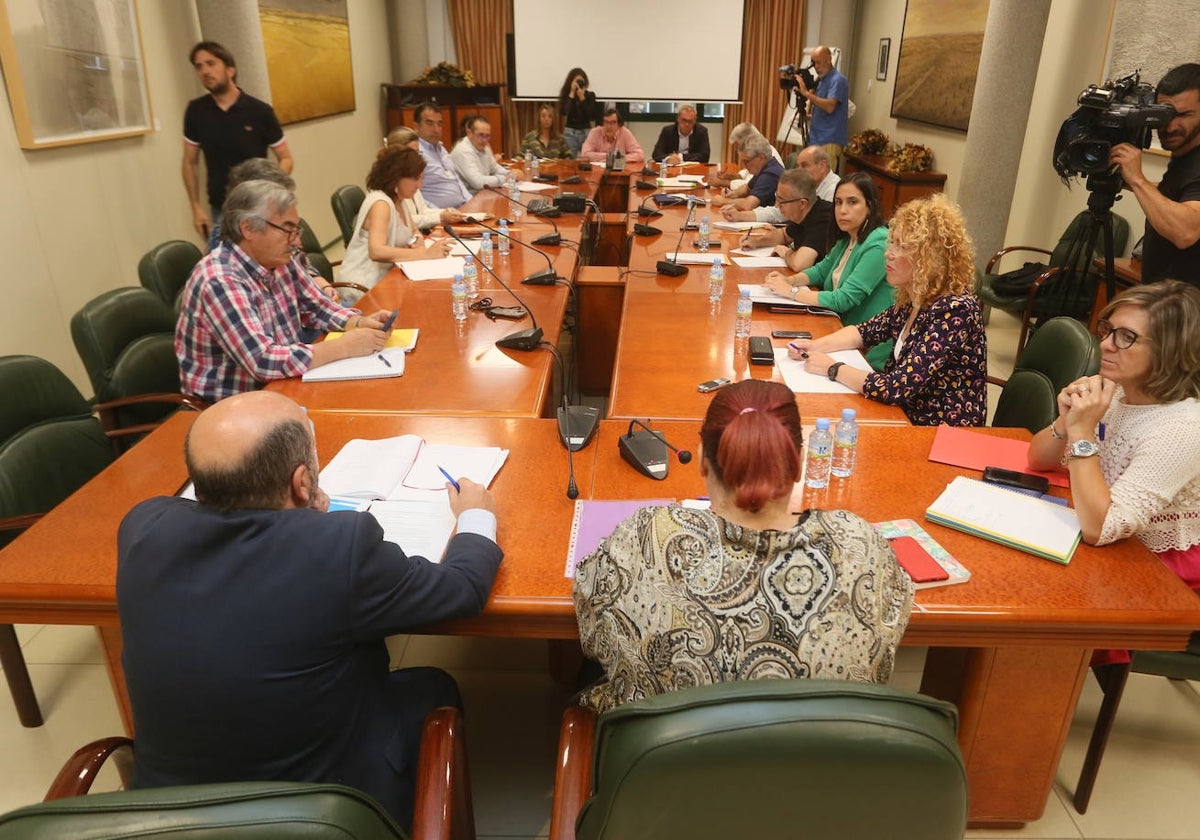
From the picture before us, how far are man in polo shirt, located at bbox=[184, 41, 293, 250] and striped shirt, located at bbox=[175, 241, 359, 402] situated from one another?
221 centimetres

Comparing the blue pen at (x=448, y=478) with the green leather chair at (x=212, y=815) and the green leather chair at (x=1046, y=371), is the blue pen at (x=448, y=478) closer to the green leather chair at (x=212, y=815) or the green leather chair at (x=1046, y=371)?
the green leather chair at (x=212, y=815)

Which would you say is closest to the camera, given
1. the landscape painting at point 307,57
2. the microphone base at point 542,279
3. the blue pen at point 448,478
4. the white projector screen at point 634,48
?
the blue pen at point 448,478

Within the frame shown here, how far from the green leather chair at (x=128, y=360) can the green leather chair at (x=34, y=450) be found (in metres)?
0.18

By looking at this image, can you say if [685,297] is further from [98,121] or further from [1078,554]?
[98,121]

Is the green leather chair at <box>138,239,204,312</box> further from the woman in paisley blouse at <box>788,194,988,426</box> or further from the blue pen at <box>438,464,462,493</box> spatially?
the woman in paisley blouse at <box>788,194,988,426</box>

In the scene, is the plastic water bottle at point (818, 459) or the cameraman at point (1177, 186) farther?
the cameraman at point (1177, 186)

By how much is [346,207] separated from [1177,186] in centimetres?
Answer: 398

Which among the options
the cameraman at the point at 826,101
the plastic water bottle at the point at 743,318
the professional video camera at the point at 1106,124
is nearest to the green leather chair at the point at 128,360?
the plastic water bottle at the point at 743,318

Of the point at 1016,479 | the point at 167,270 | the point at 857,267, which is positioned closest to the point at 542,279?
the point at 857,267

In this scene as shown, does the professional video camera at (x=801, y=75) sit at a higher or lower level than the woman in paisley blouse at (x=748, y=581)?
higher

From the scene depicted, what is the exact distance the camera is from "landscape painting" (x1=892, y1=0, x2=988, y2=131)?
6215 mm

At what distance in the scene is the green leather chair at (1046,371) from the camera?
2055mm

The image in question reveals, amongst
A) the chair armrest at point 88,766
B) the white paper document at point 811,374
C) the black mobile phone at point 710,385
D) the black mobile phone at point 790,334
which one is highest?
the black mobile phone at point 790,334

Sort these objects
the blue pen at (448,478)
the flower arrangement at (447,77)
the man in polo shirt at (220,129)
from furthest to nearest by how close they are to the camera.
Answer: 1. the flower arrangement at (447,77)
2. the man in polo shirt at (220,129)
3. the blue pen at (448,478)
